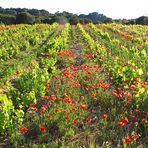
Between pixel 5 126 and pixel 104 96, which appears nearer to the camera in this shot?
pixel 5 126

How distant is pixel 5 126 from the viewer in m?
6.52

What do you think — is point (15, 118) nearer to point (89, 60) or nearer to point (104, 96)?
point (104, 96)

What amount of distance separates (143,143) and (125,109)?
1428mm

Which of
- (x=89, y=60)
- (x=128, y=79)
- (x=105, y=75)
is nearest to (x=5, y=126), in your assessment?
(x=128, y=79)

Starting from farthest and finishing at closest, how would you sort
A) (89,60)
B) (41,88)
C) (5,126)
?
1. (89,60)
2. (41,88)
3. (5,126)

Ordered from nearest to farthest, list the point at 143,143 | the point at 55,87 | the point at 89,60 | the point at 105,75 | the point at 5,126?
the point at 143,143, the point at 5,126, the point at 55,87, the point at 105,75, the point at 89,60

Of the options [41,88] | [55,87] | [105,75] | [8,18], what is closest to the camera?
[41,88]

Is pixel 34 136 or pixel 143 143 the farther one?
pixel 34 136

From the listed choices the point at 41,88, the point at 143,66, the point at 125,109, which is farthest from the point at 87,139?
the point at 143,66

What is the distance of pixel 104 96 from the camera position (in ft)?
26.7

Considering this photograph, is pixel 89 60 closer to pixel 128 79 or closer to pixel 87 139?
pixel 128 79

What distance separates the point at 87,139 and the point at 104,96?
202 centimetres

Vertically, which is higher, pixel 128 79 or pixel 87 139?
pixel 128 79

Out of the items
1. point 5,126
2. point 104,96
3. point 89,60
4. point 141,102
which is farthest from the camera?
point 89,60
